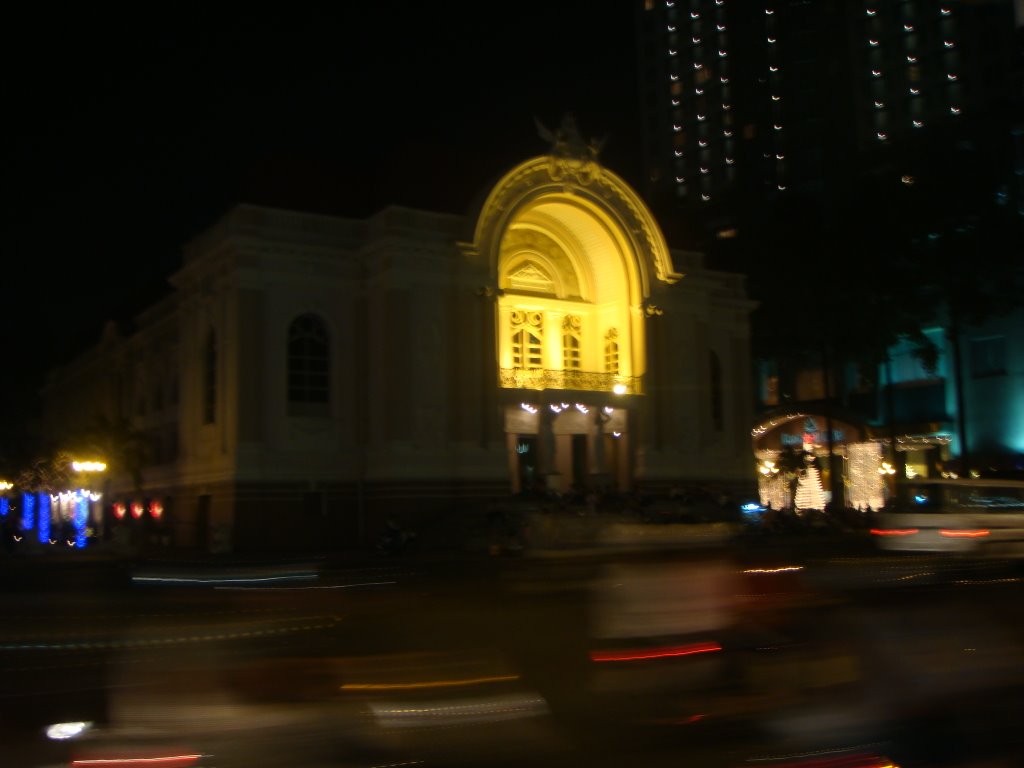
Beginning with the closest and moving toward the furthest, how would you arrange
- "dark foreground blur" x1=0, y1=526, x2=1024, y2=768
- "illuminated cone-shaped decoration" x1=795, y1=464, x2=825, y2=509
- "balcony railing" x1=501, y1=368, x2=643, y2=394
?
"dark foreground blur" x1=0, y1=526, x2=1024, y2=768, "balcony railing" x1=501, y1=368, x2=643, y2=394, "illuminated cone-shaped decoration" x1=795, y1=464, x2=825, y2=509

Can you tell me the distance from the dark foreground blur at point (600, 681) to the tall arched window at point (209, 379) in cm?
2831

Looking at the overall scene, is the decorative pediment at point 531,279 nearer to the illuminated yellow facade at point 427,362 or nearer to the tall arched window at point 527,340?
the illuminated yellow facade at point 427,362

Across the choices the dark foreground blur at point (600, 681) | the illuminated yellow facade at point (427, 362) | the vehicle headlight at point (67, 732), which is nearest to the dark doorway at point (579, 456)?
the illuminated yellow facade at point (427, 362)

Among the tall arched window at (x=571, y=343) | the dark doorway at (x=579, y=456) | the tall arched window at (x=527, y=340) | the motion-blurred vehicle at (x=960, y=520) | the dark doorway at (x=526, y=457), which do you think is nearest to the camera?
the motion-blurred vehicle at (x=960, y=520)

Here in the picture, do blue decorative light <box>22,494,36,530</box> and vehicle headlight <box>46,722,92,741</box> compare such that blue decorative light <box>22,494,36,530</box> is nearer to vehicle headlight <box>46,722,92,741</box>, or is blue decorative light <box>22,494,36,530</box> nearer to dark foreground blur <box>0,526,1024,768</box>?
dark foreground blur <box>0,526,1024,768</box>

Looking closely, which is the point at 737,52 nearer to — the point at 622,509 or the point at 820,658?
the point at 622,509

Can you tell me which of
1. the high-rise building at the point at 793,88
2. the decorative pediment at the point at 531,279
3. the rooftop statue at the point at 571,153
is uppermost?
the high-rise building at the point at 793,88

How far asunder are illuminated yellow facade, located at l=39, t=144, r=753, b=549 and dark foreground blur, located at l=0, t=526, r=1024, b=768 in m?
25.6

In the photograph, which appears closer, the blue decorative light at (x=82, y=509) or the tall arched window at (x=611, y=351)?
the tall arched window at (x=611, y=351)

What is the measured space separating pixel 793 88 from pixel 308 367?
67839 mm

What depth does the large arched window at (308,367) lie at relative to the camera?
35125mm

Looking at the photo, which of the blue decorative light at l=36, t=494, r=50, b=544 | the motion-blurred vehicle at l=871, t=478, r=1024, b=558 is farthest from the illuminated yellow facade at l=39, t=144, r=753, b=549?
the motion-blurred vehicle at l=871, t=478, r=1024, b=558

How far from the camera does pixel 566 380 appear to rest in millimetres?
38125

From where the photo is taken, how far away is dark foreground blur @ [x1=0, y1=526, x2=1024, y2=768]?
6.51 m
